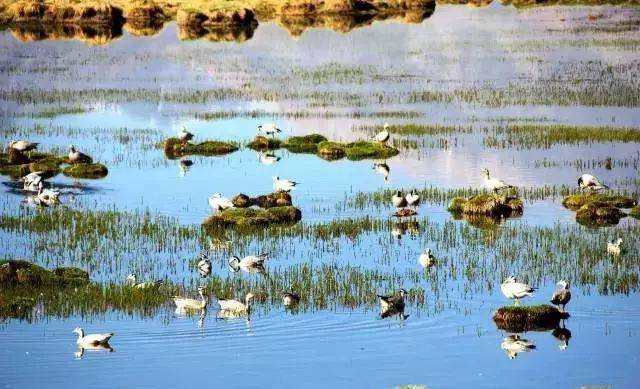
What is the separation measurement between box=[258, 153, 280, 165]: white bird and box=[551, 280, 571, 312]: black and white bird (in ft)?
65.9

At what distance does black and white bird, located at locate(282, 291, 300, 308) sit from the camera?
84.1 ft

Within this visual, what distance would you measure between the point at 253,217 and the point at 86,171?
1023 cm

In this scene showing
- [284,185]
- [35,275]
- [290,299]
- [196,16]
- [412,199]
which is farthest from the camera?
[196,16]

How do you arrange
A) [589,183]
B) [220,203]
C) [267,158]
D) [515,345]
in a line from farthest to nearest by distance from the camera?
[267,158] < [589,183] < [220,203] < [515,345]

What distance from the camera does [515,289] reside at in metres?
25.0

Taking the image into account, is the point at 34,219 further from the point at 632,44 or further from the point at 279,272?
the point at 632,44

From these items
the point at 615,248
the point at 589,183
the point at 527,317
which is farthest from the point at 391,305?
the point at 589,183

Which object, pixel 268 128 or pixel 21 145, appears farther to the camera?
pixel 268 128

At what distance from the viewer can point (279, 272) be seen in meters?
28.3

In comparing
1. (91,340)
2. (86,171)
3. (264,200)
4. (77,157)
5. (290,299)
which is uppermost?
(91,340)

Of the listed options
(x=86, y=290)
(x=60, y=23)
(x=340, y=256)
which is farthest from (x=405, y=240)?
(x=60, y=23)

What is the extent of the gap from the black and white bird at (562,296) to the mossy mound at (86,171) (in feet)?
67.3

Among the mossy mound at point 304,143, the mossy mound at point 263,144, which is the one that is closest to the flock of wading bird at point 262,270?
the mossy mound at point 304,143

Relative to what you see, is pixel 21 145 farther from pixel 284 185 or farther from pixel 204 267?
pixel 204 267
